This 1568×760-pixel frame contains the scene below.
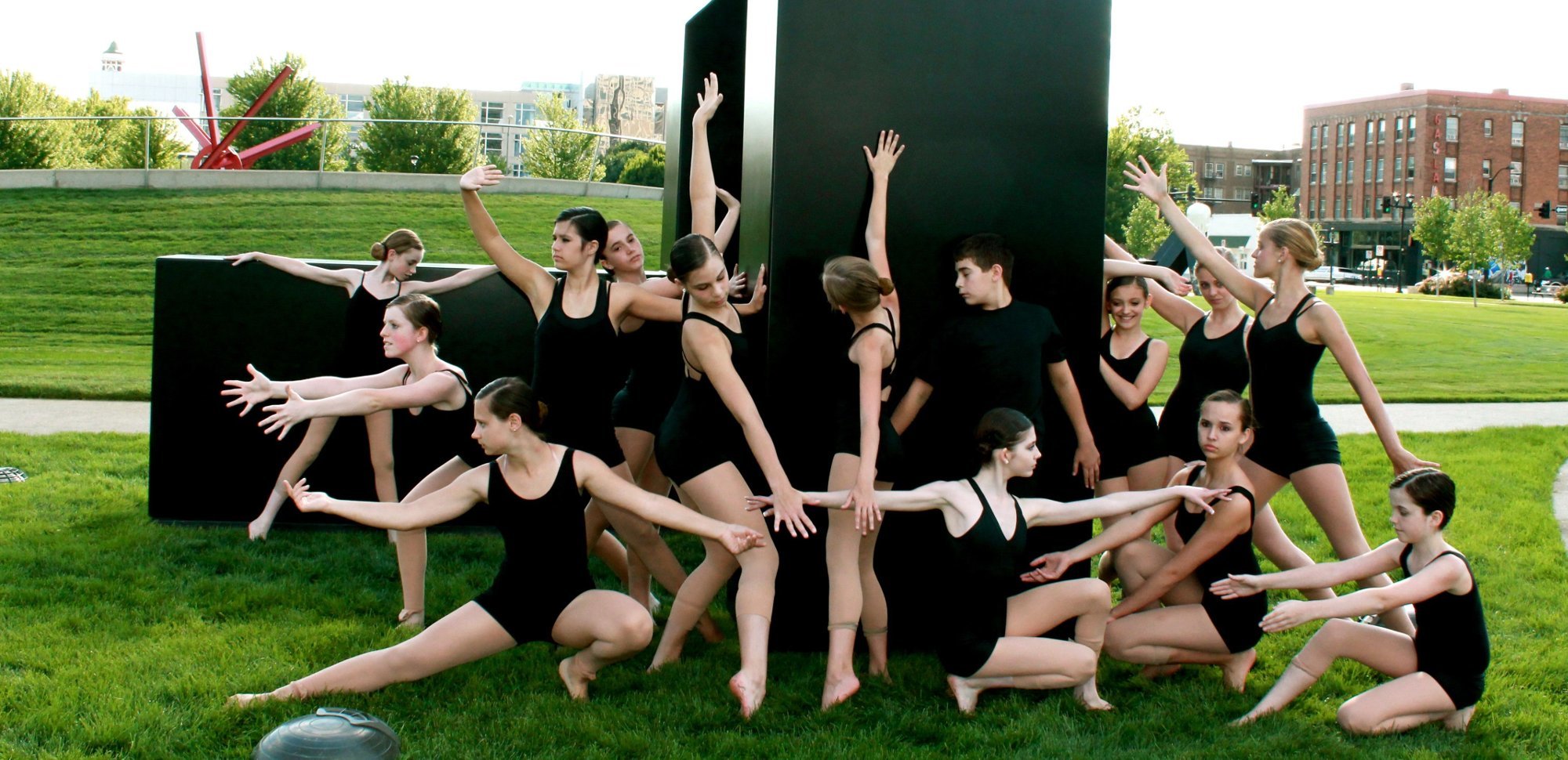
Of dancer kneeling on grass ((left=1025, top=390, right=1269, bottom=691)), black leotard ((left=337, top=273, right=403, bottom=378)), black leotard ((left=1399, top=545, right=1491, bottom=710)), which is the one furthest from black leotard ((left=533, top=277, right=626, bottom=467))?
black leotard ((left=1399, top=545, right=1491, bottom=710))

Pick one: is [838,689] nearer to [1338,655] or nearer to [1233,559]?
[1233,559]

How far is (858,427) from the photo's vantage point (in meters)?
5.12

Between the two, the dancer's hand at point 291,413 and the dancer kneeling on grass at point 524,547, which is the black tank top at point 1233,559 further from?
the dancer's hand at point 291,413

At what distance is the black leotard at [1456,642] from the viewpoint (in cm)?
460

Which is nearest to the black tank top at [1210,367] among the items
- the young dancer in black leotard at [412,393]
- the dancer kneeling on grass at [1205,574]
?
the dancer kneeling on grass at [1205,574]

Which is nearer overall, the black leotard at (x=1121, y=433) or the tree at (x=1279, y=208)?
the black leotard at (x=1121, y=433)

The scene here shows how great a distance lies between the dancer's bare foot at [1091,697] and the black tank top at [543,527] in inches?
79.0

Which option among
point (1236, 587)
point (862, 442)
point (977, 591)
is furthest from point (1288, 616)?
point (862, 442)

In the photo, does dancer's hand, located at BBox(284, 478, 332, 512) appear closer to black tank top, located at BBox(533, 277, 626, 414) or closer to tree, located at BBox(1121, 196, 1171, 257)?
black tank top, located at BBox(533, 277, 626, 414)

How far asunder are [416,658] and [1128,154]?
189 feet

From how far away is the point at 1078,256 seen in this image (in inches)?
227

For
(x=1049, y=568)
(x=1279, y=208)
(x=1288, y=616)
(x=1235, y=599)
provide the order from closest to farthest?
(x=1288, y=616) → (x=1235, y=599) → (x=1049, y=568) → (x=1279, y=208)

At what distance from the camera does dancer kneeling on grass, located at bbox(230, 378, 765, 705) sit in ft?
15.2

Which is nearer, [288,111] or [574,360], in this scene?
[574,360]
